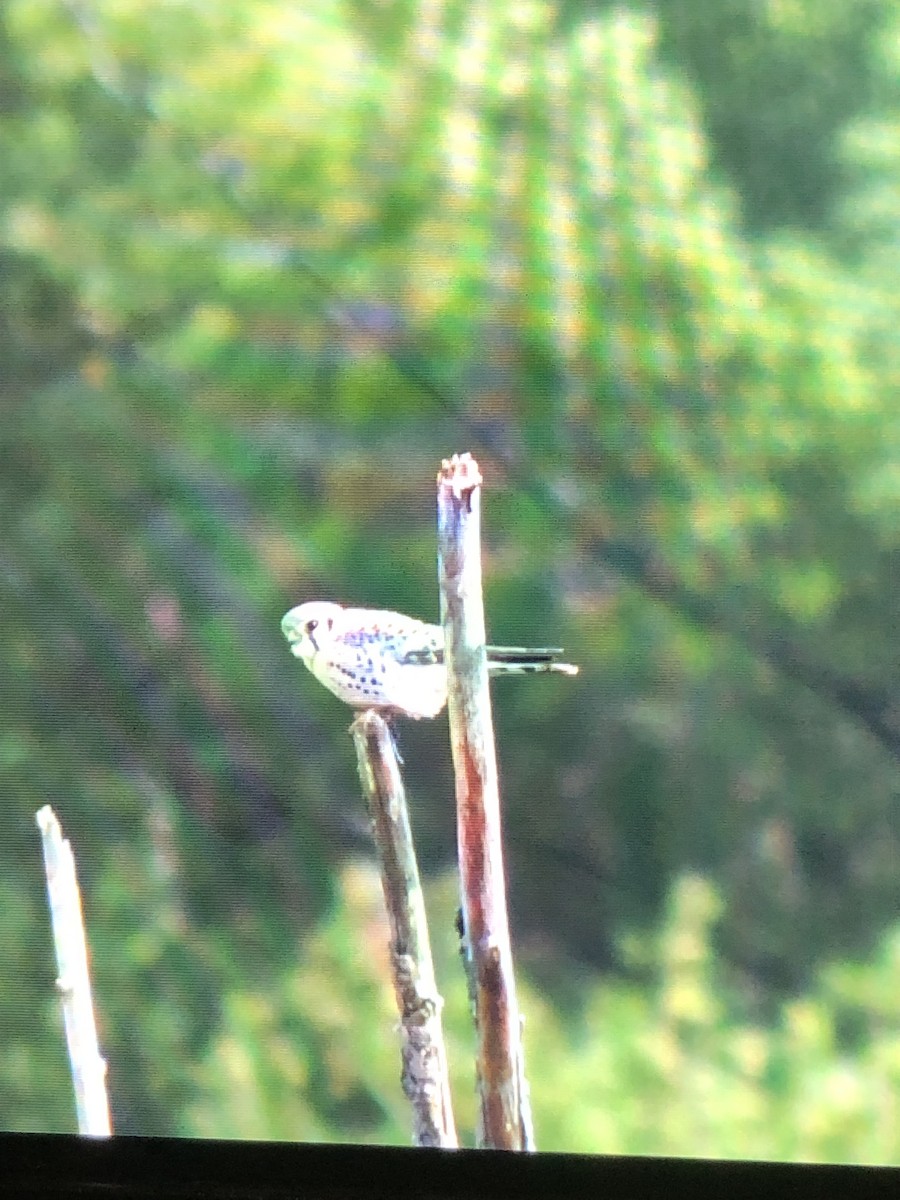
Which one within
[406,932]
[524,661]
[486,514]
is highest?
[486,514]

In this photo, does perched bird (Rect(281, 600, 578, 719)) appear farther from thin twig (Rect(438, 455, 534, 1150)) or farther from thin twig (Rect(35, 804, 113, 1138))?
thin twig (Rect(35, 804, 113, 1138))

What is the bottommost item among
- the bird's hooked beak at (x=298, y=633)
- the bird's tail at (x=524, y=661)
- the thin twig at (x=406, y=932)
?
the thin twig at (x=406, y=932)

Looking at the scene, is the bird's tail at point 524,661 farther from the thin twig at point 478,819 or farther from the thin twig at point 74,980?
the thin twig at point 74,980

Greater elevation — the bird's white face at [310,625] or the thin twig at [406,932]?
the bird's white face at [310,625]

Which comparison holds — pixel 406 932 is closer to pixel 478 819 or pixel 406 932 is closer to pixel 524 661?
pixel 478 819

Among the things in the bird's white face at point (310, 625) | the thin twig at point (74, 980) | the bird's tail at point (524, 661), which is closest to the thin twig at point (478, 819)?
the bird's tail at point (524, 661)

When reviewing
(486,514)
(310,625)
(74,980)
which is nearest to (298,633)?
(310,625)

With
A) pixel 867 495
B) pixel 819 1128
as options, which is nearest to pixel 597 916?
pixel 819 1128

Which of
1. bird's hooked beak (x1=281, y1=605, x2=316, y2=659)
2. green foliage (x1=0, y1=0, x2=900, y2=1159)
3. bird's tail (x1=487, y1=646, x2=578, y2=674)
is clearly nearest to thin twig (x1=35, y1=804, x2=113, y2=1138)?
green foliage (x1=0, y1=0, x2=900, y2=1159)
